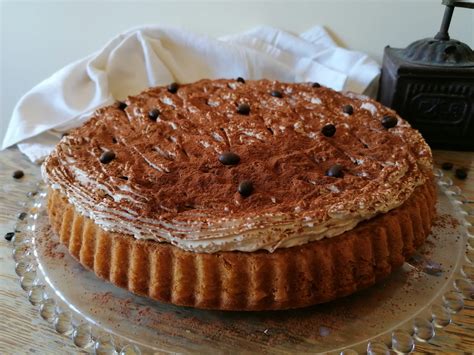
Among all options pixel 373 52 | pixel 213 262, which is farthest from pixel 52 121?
pixel 373 52

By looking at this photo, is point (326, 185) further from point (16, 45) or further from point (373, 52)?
point (16, 45)

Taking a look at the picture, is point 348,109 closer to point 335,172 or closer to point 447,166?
point 335,172

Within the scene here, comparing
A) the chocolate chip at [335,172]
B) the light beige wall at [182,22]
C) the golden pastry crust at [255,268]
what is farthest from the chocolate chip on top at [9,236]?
the light beige wall at [182,22]

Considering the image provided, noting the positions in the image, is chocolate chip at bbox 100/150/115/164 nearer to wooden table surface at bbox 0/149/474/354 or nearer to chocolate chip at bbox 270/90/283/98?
wooden table surface at bbox 0/149/474/354

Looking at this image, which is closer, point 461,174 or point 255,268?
point 255,268

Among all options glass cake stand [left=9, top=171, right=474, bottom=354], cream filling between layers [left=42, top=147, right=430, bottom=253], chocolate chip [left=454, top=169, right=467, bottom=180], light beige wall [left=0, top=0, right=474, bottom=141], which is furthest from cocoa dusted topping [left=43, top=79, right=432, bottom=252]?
light beige wall [left=0, top=0, right=474, bottom=141]

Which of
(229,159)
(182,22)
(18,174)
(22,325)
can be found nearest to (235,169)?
(229,159)

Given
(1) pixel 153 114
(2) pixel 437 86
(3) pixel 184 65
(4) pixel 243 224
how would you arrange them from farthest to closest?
(3) pixel 184 65, (2) pixel 437 86, (1) pixel 153 114, (4) pixel 243 224

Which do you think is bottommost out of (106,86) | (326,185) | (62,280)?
(62,280)
